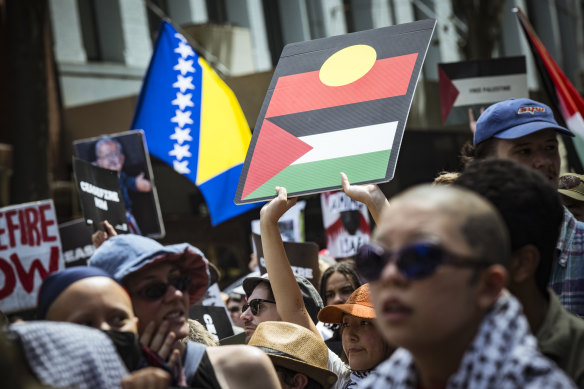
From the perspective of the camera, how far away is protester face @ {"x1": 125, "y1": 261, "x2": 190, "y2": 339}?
2783 mm

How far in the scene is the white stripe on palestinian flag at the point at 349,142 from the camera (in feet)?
11.2

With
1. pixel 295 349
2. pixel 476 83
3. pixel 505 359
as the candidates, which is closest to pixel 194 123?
pixel 476 83

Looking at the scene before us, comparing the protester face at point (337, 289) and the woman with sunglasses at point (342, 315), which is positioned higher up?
the woman with sunglasses at point (342, 315)

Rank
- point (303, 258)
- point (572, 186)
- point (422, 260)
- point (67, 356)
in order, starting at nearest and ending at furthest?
point (422, 260) → point (67, 356) → point (572, 186) → point (303, 258)

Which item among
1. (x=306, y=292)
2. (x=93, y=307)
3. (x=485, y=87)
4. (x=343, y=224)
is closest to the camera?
(x=93, y=307)

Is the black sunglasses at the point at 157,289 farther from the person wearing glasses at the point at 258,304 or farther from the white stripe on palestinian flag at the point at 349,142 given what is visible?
the person wearing glasses at the point at 258,304

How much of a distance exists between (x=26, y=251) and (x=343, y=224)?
270 centimetres

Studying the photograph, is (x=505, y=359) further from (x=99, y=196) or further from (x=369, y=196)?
(x=99, y=196)

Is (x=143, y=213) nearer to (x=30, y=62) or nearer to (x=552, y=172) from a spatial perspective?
(x=552, y=172)

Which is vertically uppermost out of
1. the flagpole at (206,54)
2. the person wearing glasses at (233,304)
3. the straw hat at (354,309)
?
the flagpole at (206,54)

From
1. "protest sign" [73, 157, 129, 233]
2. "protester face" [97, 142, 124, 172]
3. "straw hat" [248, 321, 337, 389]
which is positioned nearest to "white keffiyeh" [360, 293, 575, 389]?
"straw hat" [248, 321, 337, 389]

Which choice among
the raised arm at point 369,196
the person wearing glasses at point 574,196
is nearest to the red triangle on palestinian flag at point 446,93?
the person wearing glasses at point 574,196

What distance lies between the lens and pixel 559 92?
6258mm

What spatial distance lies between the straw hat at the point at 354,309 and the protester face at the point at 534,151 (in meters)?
0.97
